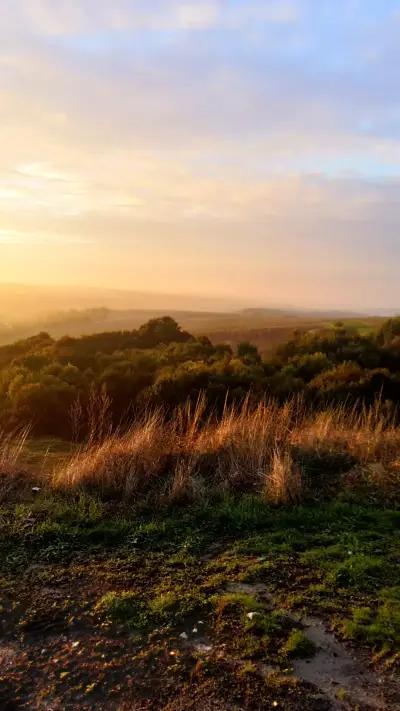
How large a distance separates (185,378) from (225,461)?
631 centimetres

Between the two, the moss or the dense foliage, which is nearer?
the moss

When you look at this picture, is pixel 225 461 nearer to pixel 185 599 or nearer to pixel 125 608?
pixel 185 599

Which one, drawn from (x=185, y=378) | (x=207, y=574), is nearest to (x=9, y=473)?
(x=207, y=574)

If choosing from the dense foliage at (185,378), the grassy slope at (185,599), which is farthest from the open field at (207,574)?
the dense foliage at (185,378)

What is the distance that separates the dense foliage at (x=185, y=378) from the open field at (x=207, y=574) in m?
3.86

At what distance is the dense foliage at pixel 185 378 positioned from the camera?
41.9ft

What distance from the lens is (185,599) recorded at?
4152 mm

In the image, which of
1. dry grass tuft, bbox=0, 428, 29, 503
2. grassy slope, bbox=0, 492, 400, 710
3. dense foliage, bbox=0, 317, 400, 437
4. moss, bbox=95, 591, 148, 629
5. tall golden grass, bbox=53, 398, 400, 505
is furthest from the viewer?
dense foliage, bbox=0, 317, 400, 437

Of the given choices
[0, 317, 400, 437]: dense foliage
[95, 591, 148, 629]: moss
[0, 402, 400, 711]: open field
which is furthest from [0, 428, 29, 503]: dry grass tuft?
[0, 317, 400, 437]: dense foliage

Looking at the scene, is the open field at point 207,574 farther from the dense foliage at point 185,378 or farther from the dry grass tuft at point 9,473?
the dense foliage at point 185,378

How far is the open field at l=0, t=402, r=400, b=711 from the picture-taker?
129 inches

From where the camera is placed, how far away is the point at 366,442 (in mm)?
7520

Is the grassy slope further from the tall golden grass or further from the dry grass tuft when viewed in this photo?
the dry grass tuft

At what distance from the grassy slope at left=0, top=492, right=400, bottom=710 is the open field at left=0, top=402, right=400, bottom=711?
0.01m
